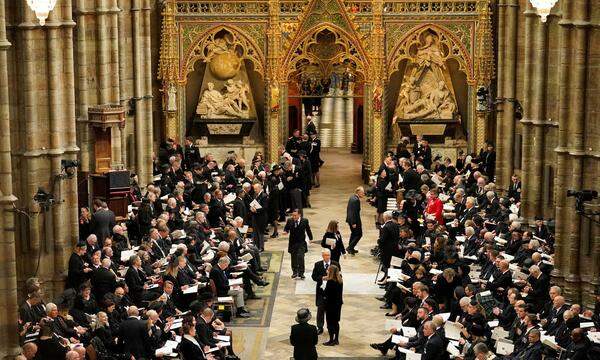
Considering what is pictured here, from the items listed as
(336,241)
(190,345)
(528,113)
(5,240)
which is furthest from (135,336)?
(528,113)

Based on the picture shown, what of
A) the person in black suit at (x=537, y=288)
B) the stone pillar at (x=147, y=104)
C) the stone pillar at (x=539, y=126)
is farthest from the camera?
the stone pillar at (x=147, y=104)

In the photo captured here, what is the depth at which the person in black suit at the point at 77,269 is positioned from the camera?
26.3 meters

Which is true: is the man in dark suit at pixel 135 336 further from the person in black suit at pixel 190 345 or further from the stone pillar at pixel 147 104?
the stone pillar at pixel 147 104

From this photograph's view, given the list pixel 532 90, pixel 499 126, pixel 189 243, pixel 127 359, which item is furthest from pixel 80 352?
pixel 499 126

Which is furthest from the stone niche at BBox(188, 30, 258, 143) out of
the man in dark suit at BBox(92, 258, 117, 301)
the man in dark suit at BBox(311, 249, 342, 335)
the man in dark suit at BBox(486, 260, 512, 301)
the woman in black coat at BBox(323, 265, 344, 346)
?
the man in dark suit at BBox(486, 260, 512, 301)

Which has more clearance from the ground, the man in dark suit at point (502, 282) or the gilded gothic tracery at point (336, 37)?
the gilded gothic tracery at point (336, 37)

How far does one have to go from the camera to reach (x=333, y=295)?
2681 cm

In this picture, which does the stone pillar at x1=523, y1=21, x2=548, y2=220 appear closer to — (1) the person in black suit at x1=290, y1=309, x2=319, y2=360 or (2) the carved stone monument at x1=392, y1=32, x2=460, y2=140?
(1) the person in black suit at x1=290, y1=309, x2=319, y2=360

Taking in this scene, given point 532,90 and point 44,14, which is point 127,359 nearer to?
point 44,14

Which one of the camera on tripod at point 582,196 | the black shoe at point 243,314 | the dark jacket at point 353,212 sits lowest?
the black shoe at point 243,314

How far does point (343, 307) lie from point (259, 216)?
217 inches

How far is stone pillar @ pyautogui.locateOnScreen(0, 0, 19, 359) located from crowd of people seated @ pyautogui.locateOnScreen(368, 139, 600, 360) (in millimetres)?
6981

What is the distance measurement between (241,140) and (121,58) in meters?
8.37

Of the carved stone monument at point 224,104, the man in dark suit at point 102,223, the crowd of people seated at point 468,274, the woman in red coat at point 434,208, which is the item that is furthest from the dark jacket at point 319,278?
the carved stone monument at point 224,104
